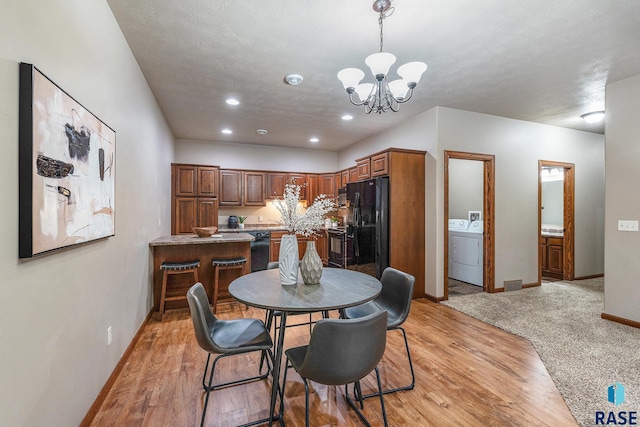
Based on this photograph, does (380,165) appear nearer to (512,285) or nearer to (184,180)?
(512,285)

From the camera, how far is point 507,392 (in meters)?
2.07

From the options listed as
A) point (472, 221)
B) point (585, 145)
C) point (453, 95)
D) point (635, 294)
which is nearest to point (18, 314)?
point (453, 95)

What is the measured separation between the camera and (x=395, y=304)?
2291 millimetres

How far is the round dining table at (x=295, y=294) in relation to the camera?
5.26ft

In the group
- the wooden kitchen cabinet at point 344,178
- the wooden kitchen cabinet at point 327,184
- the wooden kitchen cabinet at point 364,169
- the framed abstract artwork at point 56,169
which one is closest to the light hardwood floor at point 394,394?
the framed abstract artwork at point 56,169

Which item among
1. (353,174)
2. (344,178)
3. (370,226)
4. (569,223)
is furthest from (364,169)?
(569,223)

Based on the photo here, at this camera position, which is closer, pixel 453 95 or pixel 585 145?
pixel 453 95

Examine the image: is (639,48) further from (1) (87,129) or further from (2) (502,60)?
(1) (87,129)

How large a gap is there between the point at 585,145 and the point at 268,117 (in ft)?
18.4

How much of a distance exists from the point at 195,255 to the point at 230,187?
2438 millimetres

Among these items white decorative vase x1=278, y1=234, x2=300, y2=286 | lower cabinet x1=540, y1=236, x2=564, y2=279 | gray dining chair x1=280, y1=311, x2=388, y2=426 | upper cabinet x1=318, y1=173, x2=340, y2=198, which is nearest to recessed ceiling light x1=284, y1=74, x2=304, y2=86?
white decorative vase x1=278, y1=234, x2=300, y2=286

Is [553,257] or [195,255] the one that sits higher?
[195,255]

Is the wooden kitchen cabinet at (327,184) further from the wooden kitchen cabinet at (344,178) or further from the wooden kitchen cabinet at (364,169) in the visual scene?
the wooden kitchen cabinet at (364,169)

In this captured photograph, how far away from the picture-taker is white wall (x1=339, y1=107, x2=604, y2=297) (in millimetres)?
4164
